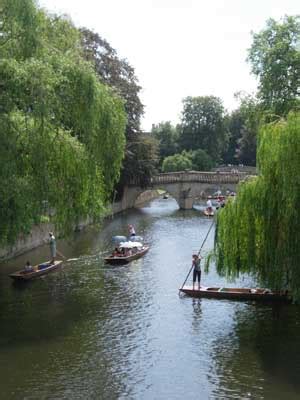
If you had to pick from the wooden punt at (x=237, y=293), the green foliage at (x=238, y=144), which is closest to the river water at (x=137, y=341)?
the wooden punt at (x=237, y=293)

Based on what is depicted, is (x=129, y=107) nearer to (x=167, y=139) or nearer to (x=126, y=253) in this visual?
(x=126, y=253)

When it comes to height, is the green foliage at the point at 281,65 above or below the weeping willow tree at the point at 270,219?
above

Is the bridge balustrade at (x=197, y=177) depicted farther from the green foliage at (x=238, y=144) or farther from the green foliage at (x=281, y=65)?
the green foliage at (x=281, y=65)

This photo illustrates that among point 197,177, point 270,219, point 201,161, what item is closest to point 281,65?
point 270,219

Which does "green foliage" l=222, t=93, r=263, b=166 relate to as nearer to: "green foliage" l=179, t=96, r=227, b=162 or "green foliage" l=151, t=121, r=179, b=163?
"green foliage" l=179, t=96, r=227, b=162

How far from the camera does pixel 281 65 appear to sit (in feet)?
114

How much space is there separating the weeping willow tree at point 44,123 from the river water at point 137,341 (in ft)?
10.1

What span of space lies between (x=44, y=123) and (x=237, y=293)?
8.48m

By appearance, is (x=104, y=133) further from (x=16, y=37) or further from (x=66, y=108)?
(x=16, y=37)

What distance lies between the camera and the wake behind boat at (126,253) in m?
28.1

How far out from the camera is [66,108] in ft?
60.8

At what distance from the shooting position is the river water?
523 inches

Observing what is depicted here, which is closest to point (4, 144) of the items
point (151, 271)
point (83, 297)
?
point (83, 297)

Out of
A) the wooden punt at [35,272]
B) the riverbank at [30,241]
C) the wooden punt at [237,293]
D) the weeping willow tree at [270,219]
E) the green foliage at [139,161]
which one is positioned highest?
the green foliage at [139,161]
